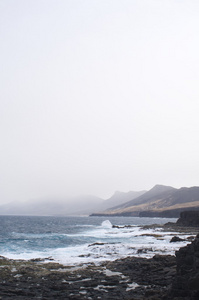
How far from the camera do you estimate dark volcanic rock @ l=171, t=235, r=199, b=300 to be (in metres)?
17.1

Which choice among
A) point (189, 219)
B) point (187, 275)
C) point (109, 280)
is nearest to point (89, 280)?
point (109, 280)

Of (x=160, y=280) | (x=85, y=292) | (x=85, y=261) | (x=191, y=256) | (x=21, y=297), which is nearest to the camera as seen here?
(x=21, y=297)

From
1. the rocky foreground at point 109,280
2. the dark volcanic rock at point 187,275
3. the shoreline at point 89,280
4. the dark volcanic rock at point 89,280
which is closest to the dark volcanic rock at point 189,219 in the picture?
the shoreline at point 89,280

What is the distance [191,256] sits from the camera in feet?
72.4

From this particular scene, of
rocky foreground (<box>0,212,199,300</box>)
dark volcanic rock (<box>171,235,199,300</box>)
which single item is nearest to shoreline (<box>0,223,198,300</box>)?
rocky foreground (<box>0,212,199,300</box>)

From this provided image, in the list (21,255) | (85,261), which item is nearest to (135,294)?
(85,261)

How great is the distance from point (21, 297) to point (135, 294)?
26.2 feet

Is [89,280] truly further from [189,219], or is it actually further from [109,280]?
[189,219]

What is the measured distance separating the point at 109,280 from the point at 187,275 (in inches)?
282

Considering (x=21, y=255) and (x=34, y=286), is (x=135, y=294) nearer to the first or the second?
(x=34, y=286)

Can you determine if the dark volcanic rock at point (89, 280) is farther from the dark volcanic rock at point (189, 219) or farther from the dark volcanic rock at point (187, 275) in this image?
the dark volcanic rock at point (189, 219)

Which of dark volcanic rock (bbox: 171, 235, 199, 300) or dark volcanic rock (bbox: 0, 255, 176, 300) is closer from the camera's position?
dark volcanic rock (bbox: 171, 235, 199, 300)

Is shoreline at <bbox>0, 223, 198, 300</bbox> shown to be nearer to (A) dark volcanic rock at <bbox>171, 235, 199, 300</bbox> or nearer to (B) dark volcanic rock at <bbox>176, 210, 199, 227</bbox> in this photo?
(A) dark volcanic rock at <bbox>171, 235, 199, 300</bbox>

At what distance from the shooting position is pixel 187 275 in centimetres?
1958
